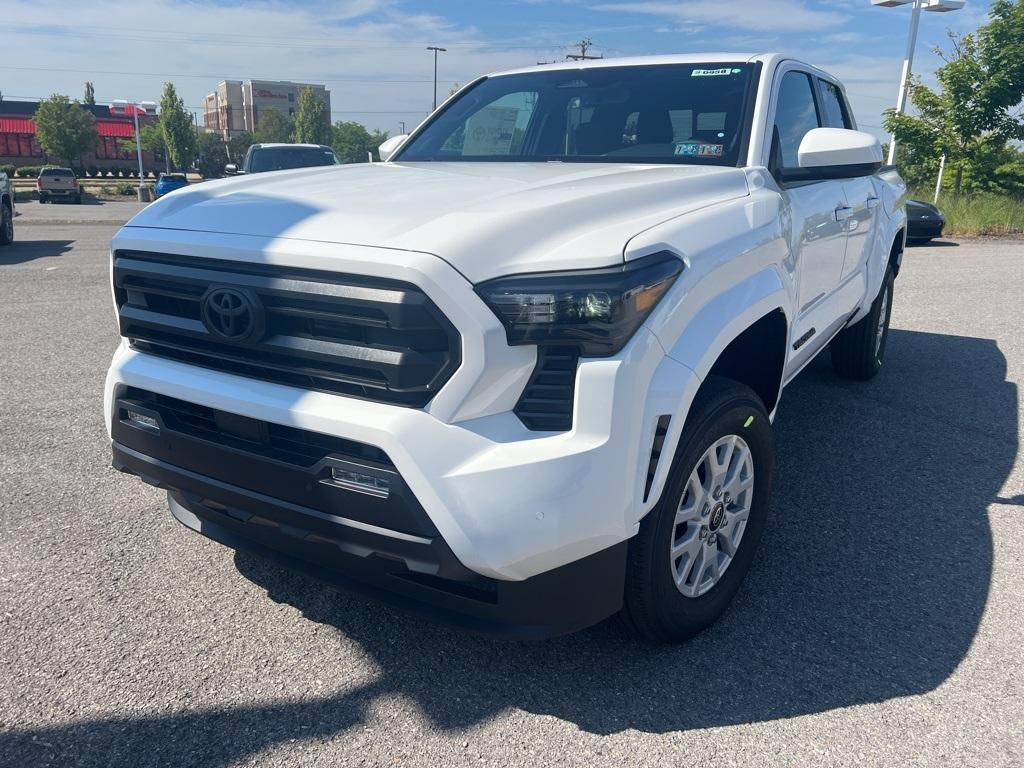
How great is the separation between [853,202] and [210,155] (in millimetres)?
84608

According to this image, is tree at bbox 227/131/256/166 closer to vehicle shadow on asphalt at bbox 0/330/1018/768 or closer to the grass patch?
the grass patch

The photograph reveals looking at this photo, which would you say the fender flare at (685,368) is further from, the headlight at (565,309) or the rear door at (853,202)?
the rear door at (853,202)

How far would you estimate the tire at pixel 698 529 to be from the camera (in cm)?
232

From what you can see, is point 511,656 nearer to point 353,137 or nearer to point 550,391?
point 550,391

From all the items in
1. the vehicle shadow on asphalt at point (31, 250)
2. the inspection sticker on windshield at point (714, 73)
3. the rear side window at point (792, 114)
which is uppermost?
the inspection sticker on windshield at point (714, 73)

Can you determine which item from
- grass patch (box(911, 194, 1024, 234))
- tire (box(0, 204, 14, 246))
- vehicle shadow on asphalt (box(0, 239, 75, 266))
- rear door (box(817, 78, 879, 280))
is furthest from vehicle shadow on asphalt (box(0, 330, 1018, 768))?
grass patch (box(911, 194, 1024, 234))

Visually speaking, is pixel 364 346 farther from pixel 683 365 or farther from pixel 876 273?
pixel 876 273

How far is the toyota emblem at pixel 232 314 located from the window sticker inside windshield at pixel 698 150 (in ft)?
6.36

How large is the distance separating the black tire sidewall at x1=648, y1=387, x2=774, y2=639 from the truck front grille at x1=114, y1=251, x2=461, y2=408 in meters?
0.76

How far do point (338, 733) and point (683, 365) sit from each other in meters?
1.38

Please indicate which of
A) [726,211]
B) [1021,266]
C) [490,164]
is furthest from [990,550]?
[1021,266]

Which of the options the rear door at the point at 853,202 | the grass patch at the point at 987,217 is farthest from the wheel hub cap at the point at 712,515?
the grass patch at the point at 987,217

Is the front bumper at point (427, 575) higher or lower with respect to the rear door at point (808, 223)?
lower

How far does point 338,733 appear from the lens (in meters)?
2.27
